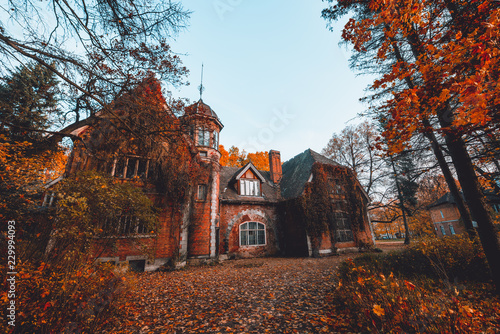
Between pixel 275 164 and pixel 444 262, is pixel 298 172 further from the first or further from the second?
pixel 444 262

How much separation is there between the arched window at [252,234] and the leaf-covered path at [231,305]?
6.52 meters

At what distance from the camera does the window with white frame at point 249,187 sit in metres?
16.8

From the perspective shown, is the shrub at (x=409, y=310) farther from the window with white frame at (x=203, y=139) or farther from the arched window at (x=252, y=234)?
the window with white frame at (x=203, y=139)

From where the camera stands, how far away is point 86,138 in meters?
11.0

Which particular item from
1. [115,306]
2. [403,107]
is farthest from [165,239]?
[403,107]

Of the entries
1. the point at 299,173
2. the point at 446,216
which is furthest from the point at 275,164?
the point at 446,216

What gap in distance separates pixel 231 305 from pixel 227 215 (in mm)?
9642

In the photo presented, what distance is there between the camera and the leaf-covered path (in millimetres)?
4406

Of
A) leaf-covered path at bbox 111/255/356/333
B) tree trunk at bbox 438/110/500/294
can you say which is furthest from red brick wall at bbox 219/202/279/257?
tree trunk at bbox 438/110/500/294

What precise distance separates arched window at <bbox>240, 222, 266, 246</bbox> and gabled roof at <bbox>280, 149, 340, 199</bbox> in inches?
154

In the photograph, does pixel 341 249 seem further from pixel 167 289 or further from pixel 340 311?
pixel 167 289

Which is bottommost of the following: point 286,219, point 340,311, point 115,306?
point 340,311

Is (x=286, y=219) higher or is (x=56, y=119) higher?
(x=56, y=119)

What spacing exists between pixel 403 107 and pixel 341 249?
50.5 ft
